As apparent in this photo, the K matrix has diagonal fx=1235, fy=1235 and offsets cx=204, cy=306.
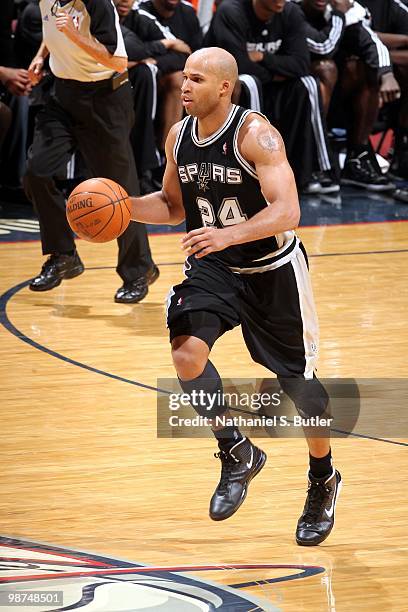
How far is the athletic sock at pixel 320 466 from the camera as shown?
4734mm

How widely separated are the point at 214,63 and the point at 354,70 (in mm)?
8325

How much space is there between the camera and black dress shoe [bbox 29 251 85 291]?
28.0 ft

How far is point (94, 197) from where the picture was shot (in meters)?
Result: 4.90

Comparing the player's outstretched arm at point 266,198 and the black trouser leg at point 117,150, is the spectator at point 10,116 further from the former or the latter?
the player's outstretched arm at point 266,198

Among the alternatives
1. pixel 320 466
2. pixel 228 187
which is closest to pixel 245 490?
pixel 320 466

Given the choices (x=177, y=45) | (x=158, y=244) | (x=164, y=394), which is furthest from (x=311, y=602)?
(x=177, y=45)

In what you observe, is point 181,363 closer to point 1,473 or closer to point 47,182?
point 1,473

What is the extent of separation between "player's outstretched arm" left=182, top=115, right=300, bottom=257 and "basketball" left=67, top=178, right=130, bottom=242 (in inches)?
19.9

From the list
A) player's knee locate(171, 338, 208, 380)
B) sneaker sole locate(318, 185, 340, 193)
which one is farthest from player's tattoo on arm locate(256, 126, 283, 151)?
sneaker sole locate(318, 185, 340, 193)

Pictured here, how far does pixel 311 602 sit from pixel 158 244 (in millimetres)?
6466

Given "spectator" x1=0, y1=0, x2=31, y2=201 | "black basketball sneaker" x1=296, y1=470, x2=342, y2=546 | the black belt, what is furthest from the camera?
"spectator" x1=0, y1=0, x2=31, y2=201

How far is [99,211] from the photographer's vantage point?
16.0 feet

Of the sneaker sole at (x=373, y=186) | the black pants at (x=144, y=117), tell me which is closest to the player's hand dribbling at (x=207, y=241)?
the black pants at (x=144, y=117)

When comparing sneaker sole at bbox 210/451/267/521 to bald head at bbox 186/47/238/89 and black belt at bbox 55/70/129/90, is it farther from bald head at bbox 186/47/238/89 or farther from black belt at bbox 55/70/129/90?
black belt at bbox 55/70/129/90
